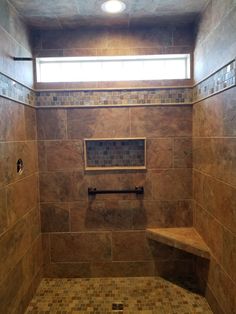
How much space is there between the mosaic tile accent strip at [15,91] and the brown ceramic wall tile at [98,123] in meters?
0.35

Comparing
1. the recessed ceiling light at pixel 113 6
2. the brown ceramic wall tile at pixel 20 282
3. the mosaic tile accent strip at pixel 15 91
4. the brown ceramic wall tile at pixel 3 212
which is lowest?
the brown ceramic wall tile at pixel 20 282

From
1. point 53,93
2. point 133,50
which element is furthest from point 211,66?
point 53,93

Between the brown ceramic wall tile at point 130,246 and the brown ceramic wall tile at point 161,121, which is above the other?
the brown ceramic wall tile at point 161,121

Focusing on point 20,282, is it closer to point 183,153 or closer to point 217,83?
point 183,153

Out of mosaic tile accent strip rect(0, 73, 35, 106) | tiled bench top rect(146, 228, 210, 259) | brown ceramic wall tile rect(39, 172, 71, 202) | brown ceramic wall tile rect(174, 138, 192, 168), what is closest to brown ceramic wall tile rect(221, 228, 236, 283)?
tiled bench top rect(146, 228, 210, 259)

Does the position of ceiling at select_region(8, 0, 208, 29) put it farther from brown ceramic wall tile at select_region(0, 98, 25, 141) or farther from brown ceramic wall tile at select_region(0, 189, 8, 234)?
brown ceramic wall tile at select_region(0, 189, 8, 234)

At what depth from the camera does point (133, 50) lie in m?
2.14

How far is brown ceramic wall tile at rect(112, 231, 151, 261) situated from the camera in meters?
2.26

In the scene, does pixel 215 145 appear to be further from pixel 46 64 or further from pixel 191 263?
pixel 46 64

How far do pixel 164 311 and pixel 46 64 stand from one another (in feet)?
7.72

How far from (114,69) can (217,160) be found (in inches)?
49.1

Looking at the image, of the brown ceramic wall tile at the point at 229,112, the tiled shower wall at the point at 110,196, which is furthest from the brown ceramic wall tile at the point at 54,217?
the brown ceramic wall tile at the point at 229,112

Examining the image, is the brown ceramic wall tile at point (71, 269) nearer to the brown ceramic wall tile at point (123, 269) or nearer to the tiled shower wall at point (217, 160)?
the brown ceramic wall tile at point (123, 269)

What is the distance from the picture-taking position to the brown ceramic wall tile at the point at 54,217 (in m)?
2.25
